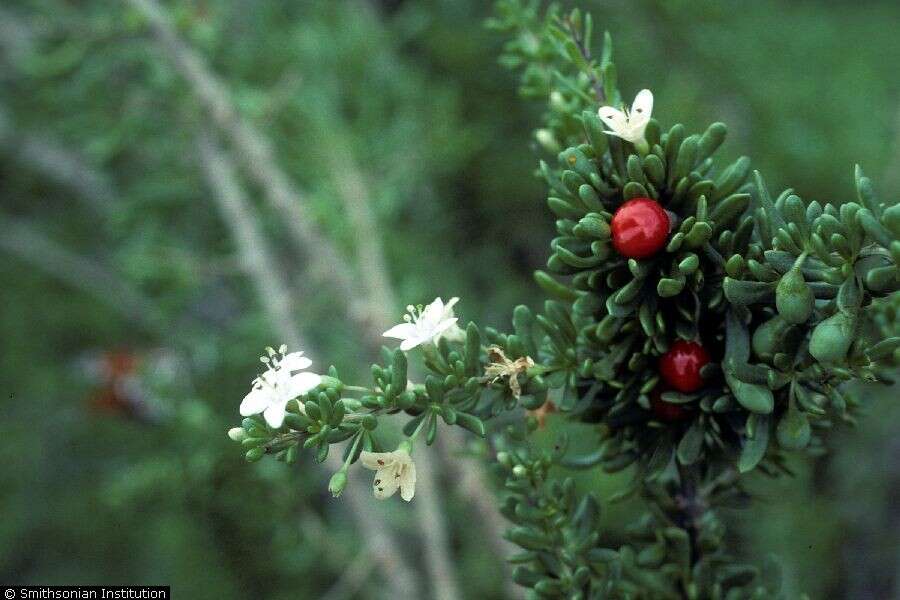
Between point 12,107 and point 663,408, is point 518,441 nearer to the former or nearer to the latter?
point 663,408

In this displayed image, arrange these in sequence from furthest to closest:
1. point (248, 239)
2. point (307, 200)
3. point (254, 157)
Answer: point (307, 200), point (248, 239), point (254, 157)

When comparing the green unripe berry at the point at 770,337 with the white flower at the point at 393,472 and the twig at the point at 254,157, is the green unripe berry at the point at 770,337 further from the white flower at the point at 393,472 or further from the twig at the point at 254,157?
the twig at the point at 254,157

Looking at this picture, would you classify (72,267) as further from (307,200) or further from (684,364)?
(684,364)

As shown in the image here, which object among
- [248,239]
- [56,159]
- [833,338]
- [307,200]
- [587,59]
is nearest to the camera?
[833,338]

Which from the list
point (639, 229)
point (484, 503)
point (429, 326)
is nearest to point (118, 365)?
point (484, 503)

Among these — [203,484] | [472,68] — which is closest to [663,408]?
[203,484]

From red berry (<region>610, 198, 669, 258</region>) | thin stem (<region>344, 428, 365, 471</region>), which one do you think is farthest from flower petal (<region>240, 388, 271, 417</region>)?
red berry (<region>610, 198, 669, 258</region>)

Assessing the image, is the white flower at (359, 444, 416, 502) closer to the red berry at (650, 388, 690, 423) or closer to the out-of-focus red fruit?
the red berry at (650, 388, 690, 423)

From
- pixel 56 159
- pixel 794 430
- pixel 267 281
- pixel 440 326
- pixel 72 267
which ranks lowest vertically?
pixel 794 430
